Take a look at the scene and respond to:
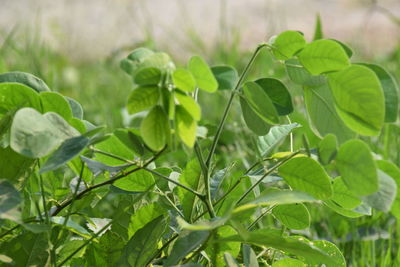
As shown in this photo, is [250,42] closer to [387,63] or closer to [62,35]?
[62,35]

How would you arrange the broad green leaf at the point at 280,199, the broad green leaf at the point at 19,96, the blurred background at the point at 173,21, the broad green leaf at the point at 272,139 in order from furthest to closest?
1. the blurred background at the point at 173,21
2. the broad green leaf at the point at 272,139
3. the broad green leaf at the point at 19,96
4. the broad green leaf at the point at 280,199

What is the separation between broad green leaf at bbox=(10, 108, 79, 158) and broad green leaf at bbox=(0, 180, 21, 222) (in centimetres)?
4

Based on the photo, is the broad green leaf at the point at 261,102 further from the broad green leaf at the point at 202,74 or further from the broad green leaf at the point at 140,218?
the broad green leaf at the point at 140,218

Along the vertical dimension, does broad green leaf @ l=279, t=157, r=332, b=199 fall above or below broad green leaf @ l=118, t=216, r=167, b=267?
above

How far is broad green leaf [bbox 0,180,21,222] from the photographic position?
56 centimetres

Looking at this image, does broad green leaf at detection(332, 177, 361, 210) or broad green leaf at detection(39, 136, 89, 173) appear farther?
broad green leaf at detection(332, 177, 361, 210)

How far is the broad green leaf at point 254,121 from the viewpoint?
0.66 meters

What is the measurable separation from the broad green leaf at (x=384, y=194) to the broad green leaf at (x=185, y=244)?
5.7 inches

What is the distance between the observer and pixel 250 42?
435cm

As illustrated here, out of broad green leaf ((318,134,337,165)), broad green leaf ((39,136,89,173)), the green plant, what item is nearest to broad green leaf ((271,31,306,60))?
the green plant

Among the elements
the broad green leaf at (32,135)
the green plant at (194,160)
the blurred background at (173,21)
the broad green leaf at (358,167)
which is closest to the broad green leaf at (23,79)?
the green plant at (194,160)

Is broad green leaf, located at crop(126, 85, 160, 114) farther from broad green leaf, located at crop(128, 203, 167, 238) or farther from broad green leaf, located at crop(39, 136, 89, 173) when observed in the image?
broad green leaf, located at crop(128, 203, 167, 238)

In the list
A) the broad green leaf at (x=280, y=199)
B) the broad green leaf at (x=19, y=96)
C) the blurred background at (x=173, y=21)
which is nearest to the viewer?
the broad green leaf at (x=280, y=199)

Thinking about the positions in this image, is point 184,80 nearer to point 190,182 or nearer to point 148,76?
point 148,76
